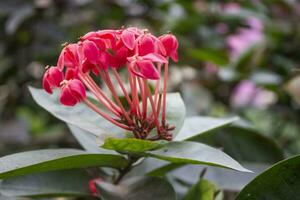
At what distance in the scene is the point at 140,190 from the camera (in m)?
0.77

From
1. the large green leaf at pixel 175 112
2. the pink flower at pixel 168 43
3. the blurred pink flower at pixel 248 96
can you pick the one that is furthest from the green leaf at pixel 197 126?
the blurred pink flower at pixel 248 96

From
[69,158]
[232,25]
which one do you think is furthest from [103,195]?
[232,25]

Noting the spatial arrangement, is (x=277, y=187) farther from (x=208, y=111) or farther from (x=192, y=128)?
(x=208, y=111)

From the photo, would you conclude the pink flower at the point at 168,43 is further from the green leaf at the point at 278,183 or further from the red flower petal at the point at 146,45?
the green leaf at the point at 278,183

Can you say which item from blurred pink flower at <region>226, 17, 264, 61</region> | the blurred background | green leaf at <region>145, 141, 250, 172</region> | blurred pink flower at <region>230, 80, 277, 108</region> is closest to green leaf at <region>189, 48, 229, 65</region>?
the blurred background

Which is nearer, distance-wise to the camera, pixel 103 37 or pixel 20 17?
pixel 103 37

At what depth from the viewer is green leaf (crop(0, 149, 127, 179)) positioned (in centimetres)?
69

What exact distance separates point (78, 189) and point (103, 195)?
0.09 m

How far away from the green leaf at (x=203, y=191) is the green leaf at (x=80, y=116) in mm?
138

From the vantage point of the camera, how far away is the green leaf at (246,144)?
111 cm

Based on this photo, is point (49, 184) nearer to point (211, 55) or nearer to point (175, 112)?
point (175, 112)

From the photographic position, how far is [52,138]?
5.57ft

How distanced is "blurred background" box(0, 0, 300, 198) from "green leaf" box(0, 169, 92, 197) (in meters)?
0.70

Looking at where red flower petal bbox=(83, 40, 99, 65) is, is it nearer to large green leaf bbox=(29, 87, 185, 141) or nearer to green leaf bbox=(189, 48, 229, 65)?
large green leaf bbox=(29, 87, 185, 141)
